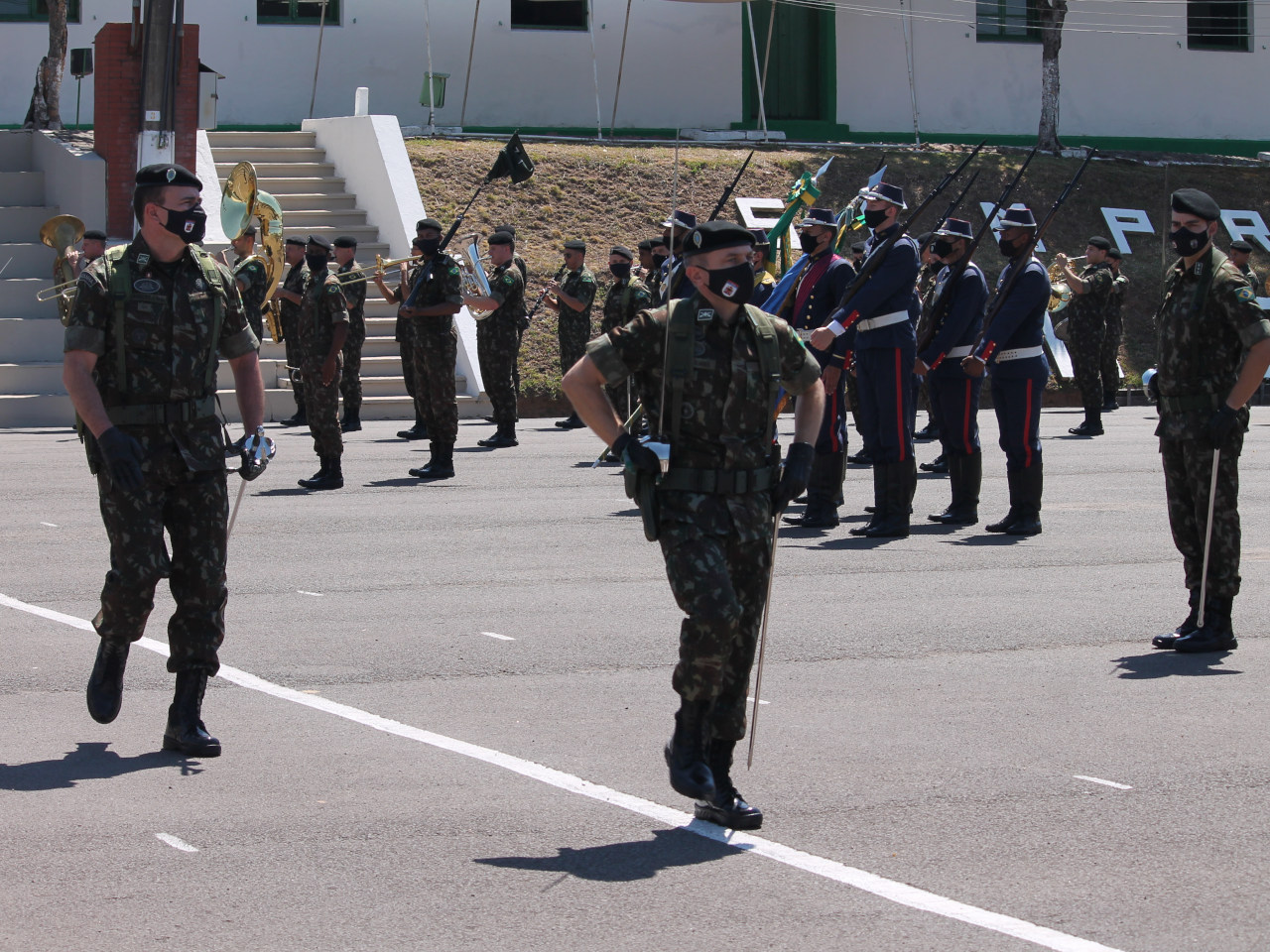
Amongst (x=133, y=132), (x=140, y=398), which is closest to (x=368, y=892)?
(x=140, y=398)

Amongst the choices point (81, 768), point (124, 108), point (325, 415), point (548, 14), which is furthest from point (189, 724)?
point (548, 14)

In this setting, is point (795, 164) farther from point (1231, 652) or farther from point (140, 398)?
point (140, 398)

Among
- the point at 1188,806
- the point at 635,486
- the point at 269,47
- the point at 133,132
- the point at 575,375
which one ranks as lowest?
the point at 1188,806

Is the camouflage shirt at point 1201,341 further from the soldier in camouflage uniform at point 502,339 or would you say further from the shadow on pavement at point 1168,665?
the soldier in camouflage uniform at point 502,339

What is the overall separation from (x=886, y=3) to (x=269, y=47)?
11780mm

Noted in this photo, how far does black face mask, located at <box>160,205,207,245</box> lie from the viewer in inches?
243

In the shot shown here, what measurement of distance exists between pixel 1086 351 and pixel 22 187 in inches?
590

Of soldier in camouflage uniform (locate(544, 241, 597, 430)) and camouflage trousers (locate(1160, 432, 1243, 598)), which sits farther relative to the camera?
soldier in camouflage uniform (locate(544, 241, 597, 430))

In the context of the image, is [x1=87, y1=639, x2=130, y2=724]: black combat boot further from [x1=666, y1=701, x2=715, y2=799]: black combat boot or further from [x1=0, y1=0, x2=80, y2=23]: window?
[x1=0, y1=0, x2=80, y2=23]: window

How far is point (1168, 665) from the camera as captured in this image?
308 inches

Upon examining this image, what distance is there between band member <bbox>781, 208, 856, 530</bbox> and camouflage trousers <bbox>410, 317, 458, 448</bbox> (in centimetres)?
368

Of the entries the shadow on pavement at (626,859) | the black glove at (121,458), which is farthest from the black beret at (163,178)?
the shadow on pavement at (626,859)

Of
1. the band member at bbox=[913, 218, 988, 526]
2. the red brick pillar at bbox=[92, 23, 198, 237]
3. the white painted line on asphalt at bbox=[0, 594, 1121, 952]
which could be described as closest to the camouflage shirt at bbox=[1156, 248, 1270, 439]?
the white painted line on asphalt at bbox=[0, 594, 1121, 952]

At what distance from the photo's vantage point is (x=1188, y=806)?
5.61m
